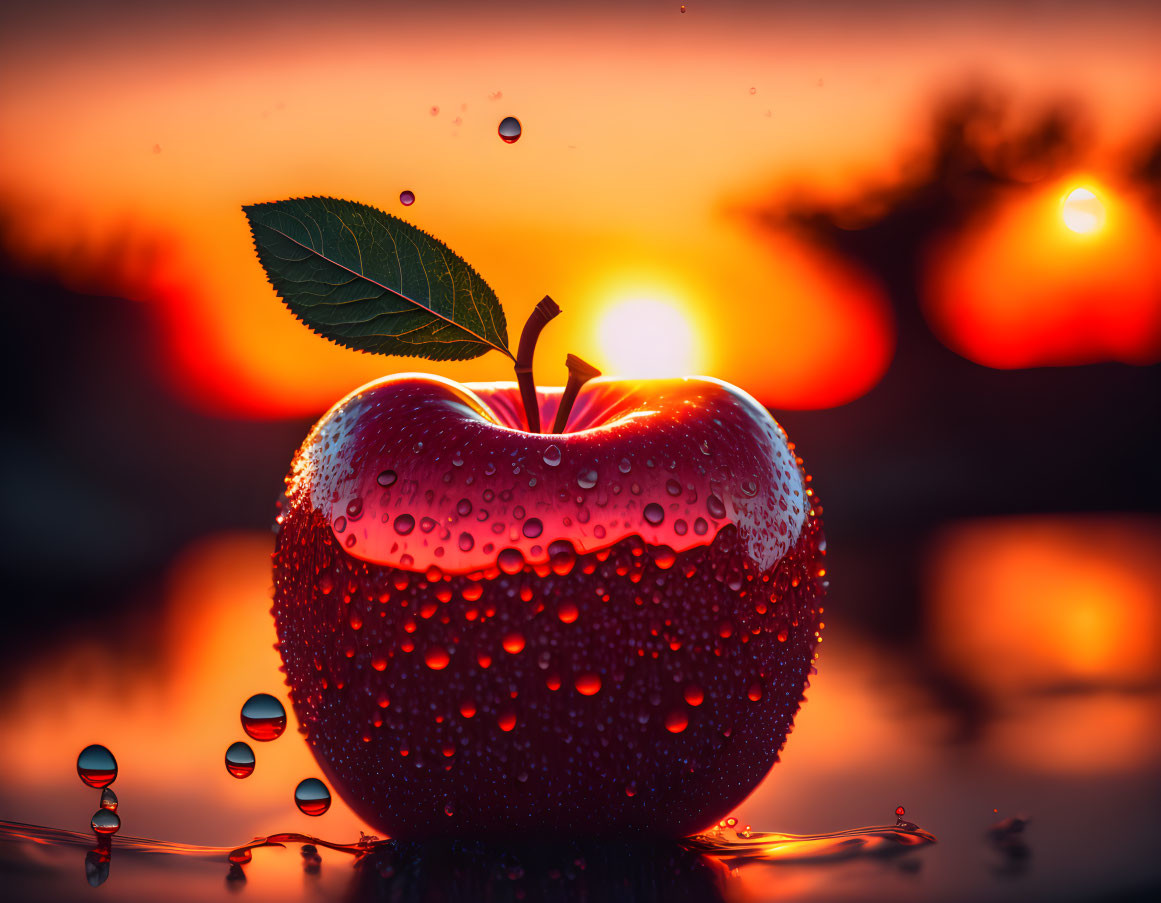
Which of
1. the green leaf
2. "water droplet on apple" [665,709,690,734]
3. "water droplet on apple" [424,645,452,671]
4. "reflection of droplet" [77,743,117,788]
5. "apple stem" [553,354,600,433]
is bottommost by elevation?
"reflection of droplet" [77,743,117,788]

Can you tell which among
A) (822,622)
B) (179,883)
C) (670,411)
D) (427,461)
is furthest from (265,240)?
(822,622)

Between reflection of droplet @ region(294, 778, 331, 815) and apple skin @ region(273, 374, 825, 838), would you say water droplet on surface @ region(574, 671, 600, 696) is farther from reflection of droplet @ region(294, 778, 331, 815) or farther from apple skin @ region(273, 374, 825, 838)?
reflection of droplet @ region(294, 778, 331, 815)

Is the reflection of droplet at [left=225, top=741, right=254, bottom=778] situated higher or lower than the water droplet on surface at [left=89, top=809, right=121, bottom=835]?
higher

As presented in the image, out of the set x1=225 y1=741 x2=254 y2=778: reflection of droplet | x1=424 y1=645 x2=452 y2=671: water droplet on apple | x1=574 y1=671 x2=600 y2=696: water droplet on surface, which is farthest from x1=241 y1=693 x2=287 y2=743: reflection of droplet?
x1=574 y1=671 x2=600 y2=696: water droplet on surface

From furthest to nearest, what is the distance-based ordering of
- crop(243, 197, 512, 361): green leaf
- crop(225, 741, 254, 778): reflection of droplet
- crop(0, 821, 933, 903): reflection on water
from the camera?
crop(225, 741, 254, 778): reflection of droplet → crop(243, 197, 512, 361): green leaf → crop(0, 821, 933, 903): reflection on water

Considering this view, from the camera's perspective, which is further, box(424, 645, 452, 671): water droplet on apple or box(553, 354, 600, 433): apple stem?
box(553, 354, 600, 433): apple stem

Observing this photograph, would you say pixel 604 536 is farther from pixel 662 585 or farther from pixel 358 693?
pixel 358 693

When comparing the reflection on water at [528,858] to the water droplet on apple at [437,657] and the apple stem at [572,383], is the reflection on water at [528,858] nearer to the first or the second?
the water droplet on apple at [437,657]
